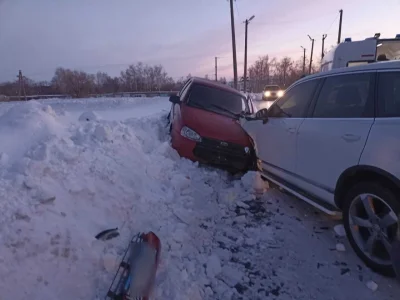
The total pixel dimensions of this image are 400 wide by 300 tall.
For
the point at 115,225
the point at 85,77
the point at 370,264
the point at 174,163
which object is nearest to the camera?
the point at 370,264

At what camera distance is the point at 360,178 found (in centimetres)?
308

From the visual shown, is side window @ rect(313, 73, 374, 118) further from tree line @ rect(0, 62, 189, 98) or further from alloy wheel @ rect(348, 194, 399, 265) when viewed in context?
tree line @ rect(0, 62, 189, 98)

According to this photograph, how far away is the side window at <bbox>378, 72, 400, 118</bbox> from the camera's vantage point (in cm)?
281

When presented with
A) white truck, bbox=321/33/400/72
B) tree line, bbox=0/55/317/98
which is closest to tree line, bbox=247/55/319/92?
tree line, bbox=0/55/317/98

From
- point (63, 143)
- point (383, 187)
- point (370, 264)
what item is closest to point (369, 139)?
point (383, 187)

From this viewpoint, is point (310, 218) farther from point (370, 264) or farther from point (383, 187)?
point (383, 187)

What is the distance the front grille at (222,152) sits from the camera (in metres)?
5.78

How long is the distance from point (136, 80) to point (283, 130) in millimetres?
81508

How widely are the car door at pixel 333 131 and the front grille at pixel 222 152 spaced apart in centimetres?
186

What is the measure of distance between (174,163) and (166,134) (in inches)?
75.4

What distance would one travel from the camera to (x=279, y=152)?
14.8 feet

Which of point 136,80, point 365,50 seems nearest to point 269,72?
point 136,80

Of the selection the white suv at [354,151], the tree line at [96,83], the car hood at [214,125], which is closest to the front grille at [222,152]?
the car hood at [214,125]

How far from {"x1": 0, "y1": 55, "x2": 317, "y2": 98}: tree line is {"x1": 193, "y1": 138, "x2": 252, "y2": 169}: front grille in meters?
54.9
